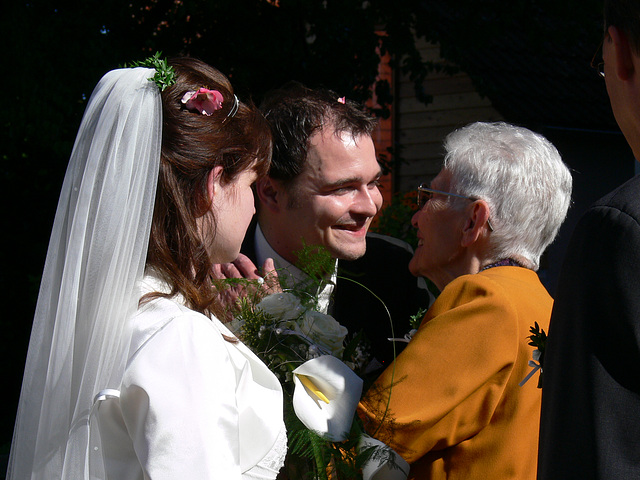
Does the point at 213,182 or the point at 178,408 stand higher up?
the point at 213,182

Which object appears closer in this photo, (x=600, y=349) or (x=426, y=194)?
(x=600, y=349)

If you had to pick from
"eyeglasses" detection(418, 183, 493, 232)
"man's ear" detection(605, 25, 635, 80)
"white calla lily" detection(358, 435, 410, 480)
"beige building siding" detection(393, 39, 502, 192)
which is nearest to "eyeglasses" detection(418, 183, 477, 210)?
"eyeglasses" detection(418, 183, 493, 232)

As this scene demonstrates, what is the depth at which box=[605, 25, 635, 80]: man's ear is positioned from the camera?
124 centimetres

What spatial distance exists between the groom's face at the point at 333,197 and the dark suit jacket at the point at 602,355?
2.26m

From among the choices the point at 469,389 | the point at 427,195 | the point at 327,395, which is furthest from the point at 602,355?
the point at 427,195

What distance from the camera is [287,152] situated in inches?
136

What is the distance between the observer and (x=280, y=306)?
2.26 meters

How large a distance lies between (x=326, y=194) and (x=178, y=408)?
78.0 inches

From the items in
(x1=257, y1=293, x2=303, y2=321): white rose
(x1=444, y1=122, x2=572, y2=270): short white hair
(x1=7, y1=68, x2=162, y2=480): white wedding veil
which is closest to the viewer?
(x1=7, y1=68, x2=162, y2=480): white wedding veil

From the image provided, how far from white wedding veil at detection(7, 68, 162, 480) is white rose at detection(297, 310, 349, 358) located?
26.5 inches

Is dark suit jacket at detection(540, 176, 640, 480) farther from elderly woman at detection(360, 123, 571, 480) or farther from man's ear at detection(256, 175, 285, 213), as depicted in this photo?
man's ear at detection(256, 175, 285, 213)

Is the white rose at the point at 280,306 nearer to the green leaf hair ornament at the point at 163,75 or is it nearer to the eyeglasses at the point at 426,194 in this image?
the green leaf hair ornament at the point at 163,75

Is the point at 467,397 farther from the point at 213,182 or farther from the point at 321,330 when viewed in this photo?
the point at 213,182

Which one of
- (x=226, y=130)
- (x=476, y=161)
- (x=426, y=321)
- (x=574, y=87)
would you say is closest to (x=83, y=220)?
(x=226, y=130)
